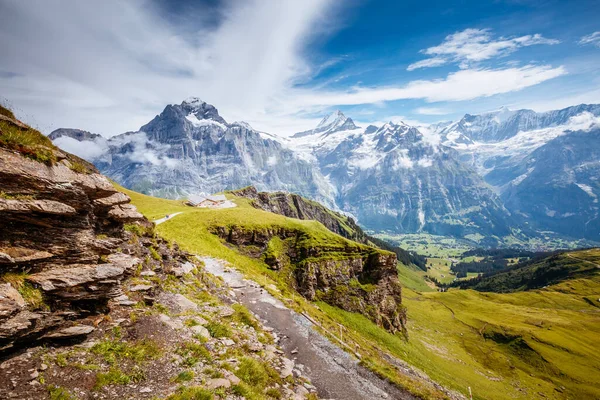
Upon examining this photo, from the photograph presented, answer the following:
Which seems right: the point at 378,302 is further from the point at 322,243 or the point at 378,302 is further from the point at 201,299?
the point at 201,299

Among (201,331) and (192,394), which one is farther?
(201,331)

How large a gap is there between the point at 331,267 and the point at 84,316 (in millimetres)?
39822

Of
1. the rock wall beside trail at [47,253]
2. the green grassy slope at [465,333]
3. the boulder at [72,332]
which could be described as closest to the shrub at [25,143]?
the rock wall beside trail at [47,253]

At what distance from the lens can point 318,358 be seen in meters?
21.0

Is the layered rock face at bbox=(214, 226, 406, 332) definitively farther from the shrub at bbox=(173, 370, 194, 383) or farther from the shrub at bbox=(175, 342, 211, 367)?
the shrub at bbox=(173, 370, 194, 383)

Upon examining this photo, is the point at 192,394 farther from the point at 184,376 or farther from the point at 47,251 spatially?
the point at 47,251

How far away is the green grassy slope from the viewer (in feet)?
131

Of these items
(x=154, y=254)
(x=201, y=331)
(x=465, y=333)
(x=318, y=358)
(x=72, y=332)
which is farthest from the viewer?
(x=465, y=333)

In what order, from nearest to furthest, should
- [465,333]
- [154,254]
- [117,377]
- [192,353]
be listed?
[117,377], [192,353], [154,254], [465,333]

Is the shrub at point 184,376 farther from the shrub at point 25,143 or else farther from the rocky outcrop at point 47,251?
the shrub at point 25,143

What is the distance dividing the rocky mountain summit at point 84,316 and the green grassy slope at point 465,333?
1282 centimetres

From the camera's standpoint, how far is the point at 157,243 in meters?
25.5

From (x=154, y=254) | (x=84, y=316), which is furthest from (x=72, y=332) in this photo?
(x=154, y=254)

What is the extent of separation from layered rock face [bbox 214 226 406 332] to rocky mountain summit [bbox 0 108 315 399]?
93.5ft
